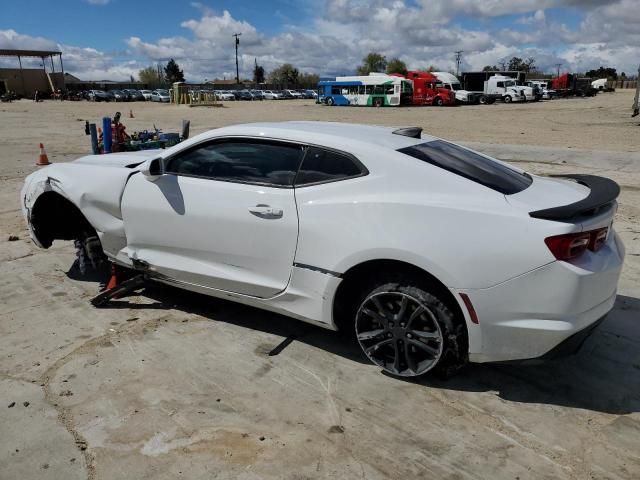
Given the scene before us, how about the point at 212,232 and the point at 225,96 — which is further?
the point at 225,96

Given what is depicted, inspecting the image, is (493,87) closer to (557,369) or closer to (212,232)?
(557,369)

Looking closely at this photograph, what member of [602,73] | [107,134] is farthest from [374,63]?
[107,134]

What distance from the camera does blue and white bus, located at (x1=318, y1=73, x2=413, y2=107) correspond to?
47000 mm

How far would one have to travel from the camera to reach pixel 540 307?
2.74 meters

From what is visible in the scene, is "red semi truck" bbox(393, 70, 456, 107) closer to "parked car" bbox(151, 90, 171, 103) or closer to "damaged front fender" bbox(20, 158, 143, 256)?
"parked car" bbox(151, 90, 171, 103)

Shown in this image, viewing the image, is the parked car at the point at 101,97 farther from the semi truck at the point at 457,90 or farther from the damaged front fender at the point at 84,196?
the damaged front fender at the point at 84,196

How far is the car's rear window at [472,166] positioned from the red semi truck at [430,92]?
1794 inches

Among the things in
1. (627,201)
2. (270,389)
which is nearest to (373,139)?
(270,389)

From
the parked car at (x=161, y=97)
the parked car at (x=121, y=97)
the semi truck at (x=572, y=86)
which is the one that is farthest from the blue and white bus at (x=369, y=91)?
the parked car at (x=121, y=97)

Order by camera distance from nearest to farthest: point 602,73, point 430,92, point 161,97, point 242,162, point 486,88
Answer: point 242,162 < point 430,92 < point 486,88 < point 161,97 < point 602,73

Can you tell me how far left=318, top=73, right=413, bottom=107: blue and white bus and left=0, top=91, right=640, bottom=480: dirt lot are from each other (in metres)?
44.8

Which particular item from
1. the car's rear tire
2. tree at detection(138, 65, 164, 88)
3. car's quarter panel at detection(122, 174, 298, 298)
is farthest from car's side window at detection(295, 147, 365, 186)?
tree at detection(138, 65, 164, 88)

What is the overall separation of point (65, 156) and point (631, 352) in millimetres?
14208

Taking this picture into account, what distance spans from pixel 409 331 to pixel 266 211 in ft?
3.88
